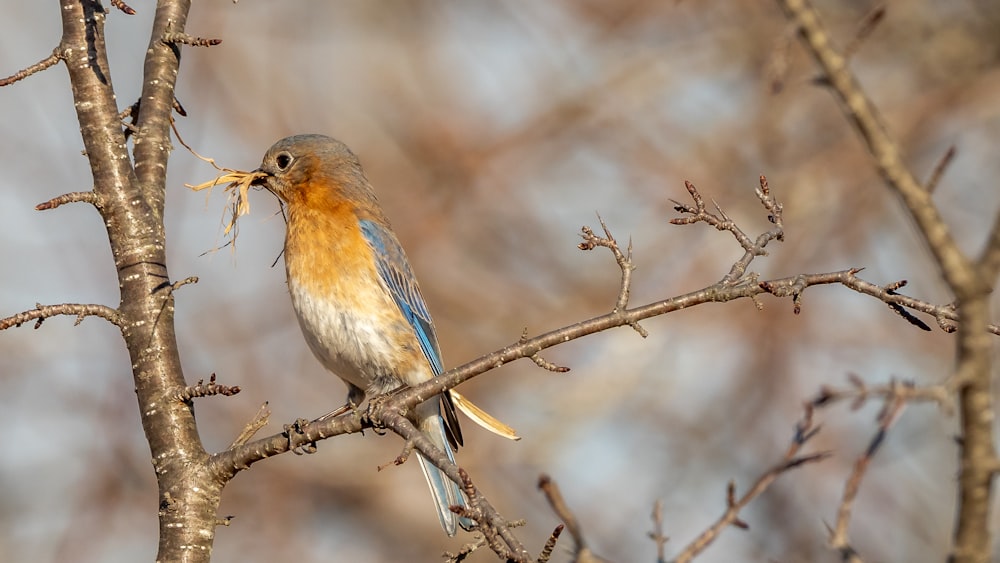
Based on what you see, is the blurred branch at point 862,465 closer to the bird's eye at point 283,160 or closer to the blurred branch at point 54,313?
the blurred branch at point 54,313

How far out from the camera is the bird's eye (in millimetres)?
5922

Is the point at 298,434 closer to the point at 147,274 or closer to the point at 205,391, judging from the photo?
the point at 205,391

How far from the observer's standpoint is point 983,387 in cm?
191

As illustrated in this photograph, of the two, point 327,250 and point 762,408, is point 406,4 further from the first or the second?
point 327,250

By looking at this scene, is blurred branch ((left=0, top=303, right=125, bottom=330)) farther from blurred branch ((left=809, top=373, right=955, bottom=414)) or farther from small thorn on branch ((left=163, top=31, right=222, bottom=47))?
blurred branch ((left=809, top=373, right=955, bottom=414))

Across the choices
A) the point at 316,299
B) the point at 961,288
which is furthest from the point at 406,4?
the point at 961,288

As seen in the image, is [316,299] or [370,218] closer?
[316,299]

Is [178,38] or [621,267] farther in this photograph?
[178,38]

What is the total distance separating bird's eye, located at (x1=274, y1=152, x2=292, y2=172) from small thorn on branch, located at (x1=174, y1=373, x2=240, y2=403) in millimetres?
2527

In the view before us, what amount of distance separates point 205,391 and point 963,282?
2338 mm

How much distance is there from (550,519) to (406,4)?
20.3 ft

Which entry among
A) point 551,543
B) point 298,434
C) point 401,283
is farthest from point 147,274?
point 401,283

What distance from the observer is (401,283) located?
18.5 ft

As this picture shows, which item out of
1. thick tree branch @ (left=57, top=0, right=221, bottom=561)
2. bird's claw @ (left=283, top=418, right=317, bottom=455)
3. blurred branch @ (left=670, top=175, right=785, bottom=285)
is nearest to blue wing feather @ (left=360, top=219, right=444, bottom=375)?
bird's claw @ (left=283, top=418, right=317, bottom=455)
